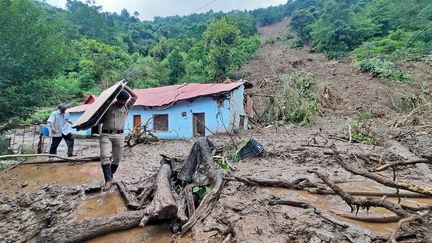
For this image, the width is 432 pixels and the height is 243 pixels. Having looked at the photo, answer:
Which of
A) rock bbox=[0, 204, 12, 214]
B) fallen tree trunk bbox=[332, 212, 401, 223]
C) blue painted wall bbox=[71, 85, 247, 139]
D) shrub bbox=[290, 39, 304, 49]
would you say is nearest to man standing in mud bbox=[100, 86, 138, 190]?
rock bbox=[0, 204, 12, 214]

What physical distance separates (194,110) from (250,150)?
30.8ft

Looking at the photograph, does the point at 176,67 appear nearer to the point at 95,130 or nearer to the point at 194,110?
the point at 194,110

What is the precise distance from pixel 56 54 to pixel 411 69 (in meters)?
25.7

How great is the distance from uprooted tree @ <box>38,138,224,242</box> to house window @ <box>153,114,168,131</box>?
42.3 ft

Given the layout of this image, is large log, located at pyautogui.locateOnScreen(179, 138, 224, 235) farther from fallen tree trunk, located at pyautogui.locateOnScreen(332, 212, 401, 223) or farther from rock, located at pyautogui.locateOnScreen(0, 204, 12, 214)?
rock, located at pyautogui.locateOnScreen(0, 204, 12, 214)

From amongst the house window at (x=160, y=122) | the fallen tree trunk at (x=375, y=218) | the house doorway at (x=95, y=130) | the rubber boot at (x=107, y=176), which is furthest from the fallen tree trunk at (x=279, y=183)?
the house window at (x=160, y=122)

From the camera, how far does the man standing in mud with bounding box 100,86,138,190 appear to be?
5.19 meters

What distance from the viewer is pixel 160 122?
1878 cm

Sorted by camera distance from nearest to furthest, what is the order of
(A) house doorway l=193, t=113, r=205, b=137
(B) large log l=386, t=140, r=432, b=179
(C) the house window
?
(B) large log l=386, t=140, r=432, b=179 → (A) house doorway l=193, t=113, r=205, b=137 → (C) the house window

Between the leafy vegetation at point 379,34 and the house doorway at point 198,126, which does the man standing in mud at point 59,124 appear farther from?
the leafy vegetation at point 379,34

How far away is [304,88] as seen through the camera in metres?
19.2

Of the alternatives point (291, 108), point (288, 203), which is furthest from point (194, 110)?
point (288, 203)

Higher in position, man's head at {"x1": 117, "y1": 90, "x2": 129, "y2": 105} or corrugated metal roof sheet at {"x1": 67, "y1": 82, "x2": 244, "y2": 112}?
corrugated metal roof sheet at {"x1": 67, "y1": 82, "x2": 244, "y2": 112}

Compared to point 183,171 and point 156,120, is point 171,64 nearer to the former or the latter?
point 156,120
